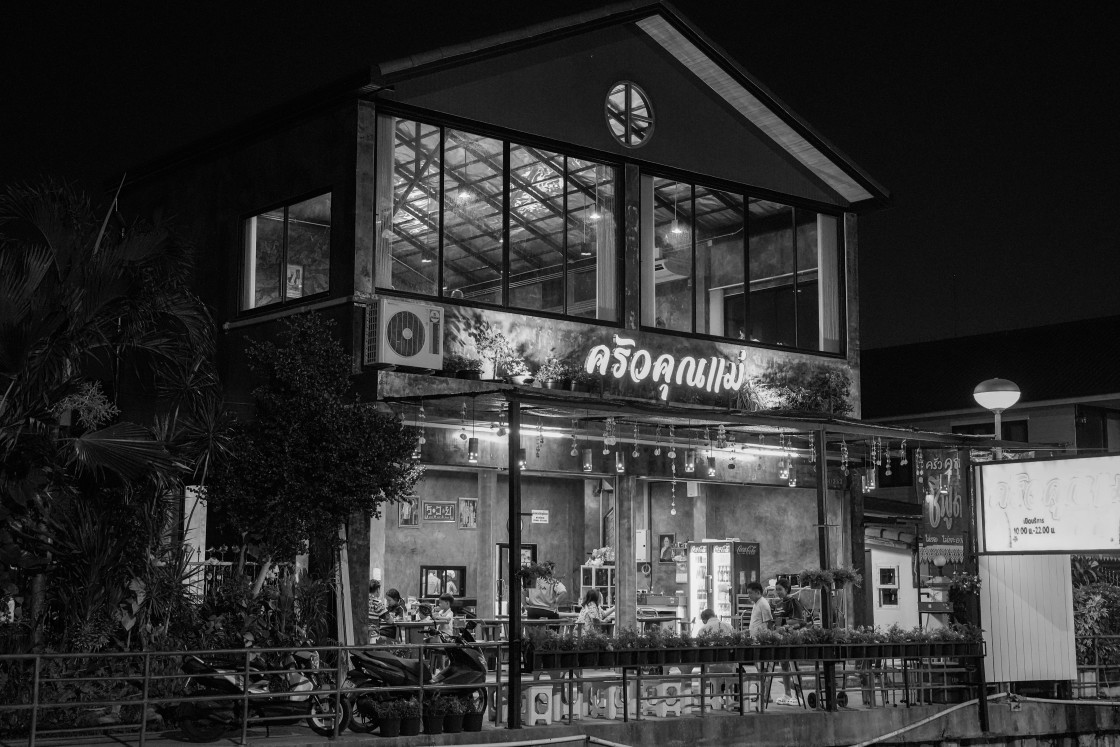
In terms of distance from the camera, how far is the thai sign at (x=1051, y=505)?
18.2m

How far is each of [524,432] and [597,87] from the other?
5.63m

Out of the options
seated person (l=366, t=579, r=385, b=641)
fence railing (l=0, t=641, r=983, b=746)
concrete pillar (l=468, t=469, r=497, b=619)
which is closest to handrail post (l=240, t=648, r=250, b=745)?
fence railing (l=0, t=641, r=983, b=746)

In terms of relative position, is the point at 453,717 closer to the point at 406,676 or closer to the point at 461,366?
the point at 406,676

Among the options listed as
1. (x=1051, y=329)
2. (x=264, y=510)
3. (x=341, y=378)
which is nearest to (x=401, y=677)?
(x=264, y=510)

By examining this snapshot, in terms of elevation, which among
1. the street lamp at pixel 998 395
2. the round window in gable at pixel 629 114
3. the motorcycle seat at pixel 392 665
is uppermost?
the round window in gable at pixel 629 114

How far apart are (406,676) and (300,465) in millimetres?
3022

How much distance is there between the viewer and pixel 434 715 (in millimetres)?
14234

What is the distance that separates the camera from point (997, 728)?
61.4ft

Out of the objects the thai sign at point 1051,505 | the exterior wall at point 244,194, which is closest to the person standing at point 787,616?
the thai sign at point 1051,505

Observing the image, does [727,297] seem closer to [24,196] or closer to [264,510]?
[264,510]

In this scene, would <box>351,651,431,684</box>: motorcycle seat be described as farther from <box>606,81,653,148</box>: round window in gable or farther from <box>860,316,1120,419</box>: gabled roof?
<box>860,316,1120,419</box>: gabled roof

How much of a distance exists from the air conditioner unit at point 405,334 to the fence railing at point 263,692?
3.88 m

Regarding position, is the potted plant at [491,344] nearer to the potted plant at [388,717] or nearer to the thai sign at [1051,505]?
the potted plant at [388,717]

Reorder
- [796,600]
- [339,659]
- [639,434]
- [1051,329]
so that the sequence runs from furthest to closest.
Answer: [1051,329]
[639,434]
[796,600]
[339,659]
